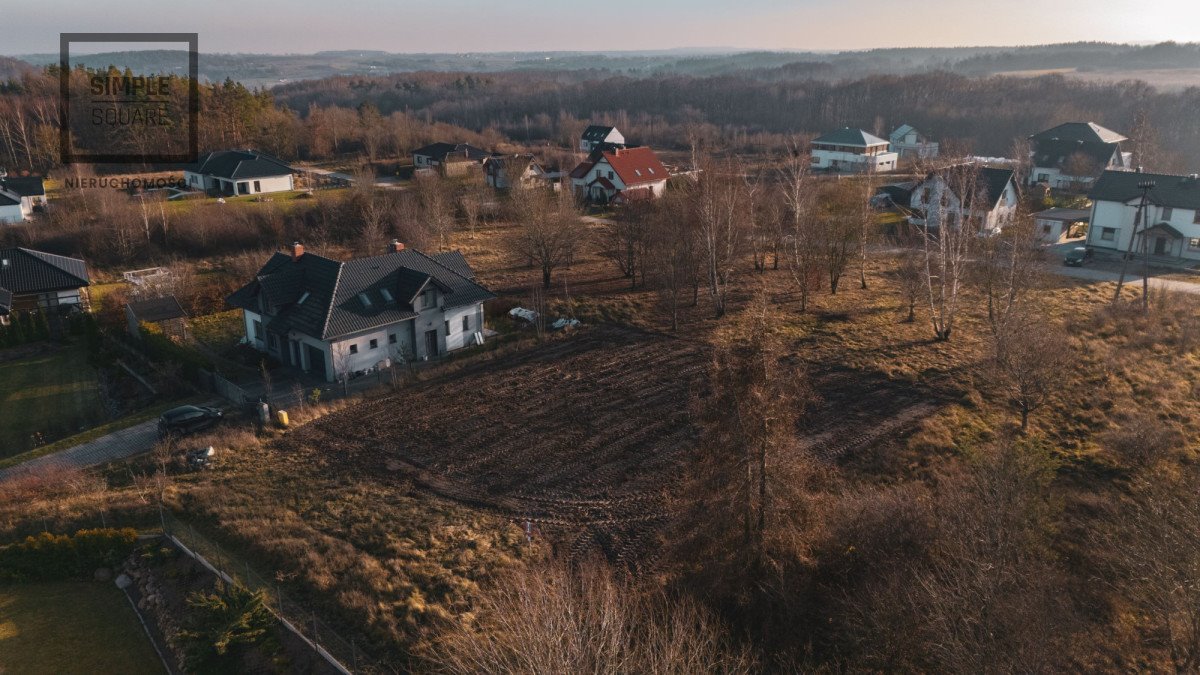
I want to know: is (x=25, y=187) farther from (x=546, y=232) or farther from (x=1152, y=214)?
(x=1152, y=214)

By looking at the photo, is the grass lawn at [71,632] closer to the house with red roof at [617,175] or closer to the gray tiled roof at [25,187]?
the gray tiled roof at [25,187]

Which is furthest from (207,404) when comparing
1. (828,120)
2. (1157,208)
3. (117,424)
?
(828,120)

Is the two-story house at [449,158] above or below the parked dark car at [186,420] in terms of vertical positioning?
above

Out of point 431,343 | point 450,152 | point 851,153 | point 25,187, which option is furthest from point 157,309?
point 851,153

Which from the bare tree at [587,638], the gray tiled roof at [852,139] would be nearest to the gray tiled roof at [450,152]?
the gray tiled roof at [852,139]

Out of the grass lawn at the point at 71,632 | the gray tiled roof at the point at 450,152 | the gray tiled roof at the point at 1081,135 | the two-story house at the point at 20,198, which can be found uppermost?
the gray tiled roof at the point at 1081,135

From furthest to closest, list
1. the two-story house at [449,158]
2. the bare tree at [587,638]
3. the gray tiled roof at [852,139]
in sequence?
the gray tiled roof at [852,139], the two-story house at [449,158], the bare tree at [587,638]

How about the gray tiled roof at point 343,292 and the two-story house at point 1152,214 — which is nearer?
the gray tiled roof at point 343,292
